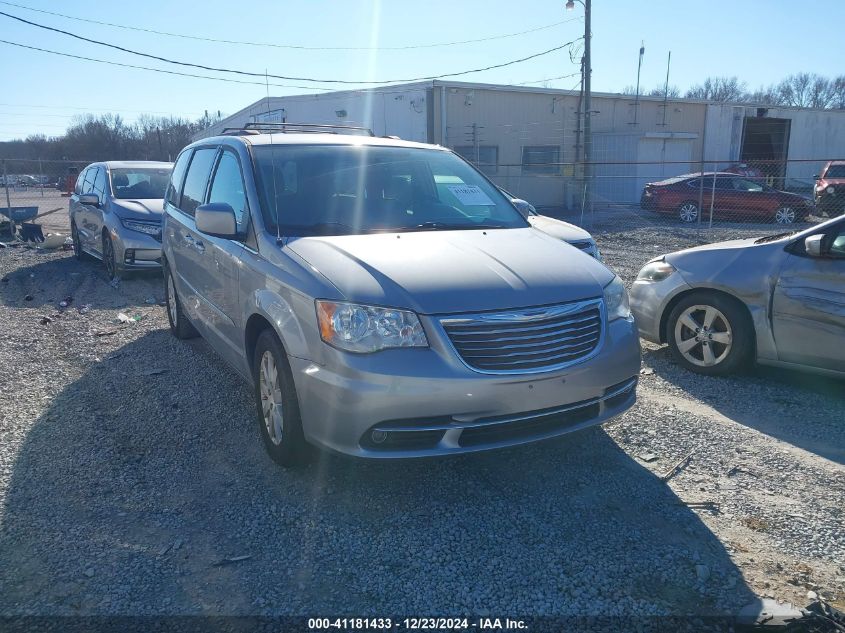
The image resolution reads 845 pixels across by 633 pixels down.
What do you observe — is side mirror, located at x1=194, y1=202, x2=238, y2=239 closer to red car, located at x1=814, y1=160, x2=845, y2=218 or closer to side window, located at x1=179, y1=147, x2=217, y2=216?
side window, located at x1=179, y1=147, x2=217, y2=216

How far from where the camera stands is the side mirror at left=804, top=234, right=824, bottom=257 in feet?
16.0

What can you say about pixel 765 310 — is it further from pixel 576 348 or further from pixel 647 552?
pixel 647 552

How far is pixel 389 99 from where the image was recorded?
25578 mm

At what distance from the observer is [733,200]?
19.7m

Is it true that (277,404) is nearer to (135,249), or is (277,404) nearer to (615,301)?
(615,301)

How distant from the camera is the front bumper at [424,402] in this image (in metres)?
3.20

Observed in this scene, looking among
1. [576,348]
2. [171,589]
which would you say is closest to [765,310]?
[576,348]

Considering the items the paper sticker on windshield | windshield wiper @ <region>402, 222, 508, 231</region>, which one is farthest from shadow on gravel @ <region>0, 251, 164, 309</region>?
windshield wiper @ <region>402, 222, 508, 231</region>

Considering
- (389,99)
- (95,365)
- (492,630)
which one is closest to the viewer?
(492,630)

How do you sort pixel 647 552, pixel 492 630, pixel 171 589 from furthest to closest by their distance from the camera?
pixel 647 552 < pixel 171 589 < pixel 492 630

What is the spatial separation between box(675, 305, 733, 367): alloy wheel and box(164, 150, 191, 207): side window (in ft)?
14.6

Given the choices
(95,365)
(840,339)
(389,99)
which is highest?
(389,99)

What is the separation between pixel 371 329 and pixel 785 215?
19.5m

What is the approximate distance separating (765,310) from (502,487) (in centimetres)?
270
